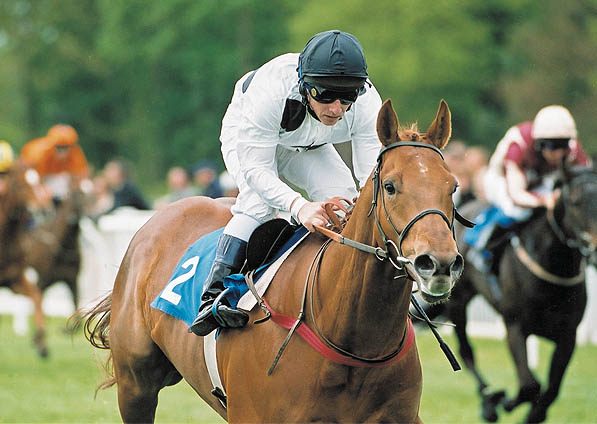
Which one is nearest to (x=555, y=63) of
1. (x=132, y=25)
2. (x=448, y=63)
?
(x=448, y=63)

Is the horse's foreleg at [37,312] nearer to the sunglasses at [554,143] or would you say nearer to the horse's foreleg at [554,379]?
the horse's foreleg at [554,379]

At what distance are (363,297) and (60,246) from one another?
393 inches

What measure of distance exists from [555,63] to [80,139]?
2232 cm

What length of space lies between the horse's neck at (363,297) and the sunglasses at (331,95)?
475mm

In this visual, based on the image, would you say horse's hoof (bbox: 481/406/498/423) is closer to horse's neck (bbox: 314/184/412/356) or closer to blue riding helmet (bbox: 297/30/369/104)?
horse's neck (bbox: 314/184/412/356)

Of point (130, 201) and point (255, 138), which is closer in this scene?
point (255, 138)

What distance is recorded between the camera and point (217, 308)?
4.33 m

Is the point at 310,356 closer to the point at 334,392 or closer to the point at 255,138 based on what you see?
the point at 334,392

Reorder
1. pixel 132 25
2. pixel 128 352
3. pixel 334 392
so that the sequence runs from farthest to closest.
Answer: pixel 132 25
pixel 128 352
pixel 334 392

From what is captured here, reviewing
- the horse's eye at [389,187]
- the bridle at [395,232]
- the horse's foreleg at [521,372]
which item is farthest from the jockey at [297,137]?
the horse's foreleg at [521,372]

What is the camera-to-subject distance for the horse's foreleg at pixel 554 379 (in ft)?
24.4

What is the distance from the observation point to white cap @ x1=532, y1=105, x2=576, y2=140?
7.95 meters

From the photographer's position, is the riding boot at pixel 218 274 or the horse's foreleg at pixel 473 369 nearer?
the riding boot at pixel 218 274

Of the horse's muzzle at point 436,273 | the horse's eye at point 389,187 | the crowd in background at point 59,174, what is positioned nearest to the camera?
the horse's muzzle at point 436,273
